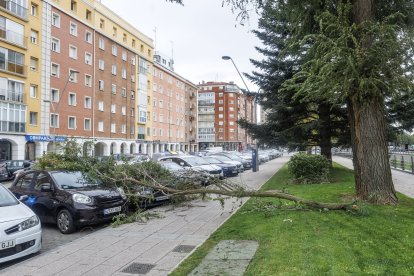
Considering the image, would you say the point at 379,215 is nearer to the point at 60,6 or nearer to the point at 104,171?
the point at 104,171

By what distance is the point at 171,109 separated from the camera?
7481 centimetres

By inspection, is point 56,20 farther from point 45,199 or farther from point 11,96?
point 45,199

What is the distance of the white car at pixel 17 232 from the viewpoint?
20.3ft

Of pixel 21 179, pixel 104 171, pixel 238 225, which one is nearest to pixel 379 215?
pixel 238 225

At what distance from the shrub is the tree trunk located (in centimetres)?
654

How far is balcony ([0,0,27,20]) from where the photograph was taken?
109ft

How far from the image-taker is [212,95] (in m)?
122

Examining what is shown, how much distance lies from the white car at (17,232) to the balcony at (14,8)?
32.0m

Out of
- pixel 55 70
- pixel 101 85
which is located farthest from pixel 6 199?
pixel 101 85

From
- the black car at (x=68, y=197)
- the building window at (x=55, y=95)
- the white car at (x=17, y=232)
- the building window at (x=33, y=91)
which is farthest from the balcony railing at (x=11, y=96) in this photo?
the white car at (x=17, y=232)

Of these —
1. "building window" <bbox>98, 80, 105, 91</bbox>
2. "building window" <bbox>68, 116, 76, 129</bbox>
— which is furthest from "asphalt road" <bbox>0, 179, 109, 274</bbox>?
"building window" <bbox>98, 80, 105, 91</bbox>

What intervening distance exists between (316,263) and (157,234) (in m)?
3.95

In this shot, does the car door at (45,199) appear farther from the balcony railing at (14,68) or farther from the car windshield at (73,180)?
the balcony railing at (14,68)

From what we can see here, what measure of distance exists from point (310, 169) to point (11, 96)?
92.0 ft
